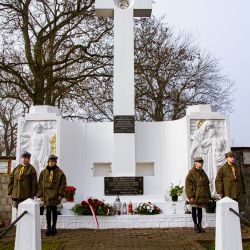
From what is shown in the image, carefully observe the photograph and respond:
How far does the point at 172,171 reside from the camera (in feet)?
37.8

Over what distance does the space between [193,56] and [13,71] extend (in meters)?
8.54

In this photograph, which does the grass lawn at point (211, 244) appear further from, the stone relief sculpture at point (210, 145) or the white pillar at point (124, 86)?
the white pillar at point (124, 86)

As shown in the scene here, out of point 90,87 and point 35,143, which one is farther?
point 90,87

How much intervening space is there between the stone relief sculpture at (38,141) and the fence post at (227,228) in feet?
20.4

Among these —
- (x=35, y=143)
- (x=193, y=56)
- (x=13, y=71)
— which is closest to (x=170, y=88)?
(x=193, y=56)

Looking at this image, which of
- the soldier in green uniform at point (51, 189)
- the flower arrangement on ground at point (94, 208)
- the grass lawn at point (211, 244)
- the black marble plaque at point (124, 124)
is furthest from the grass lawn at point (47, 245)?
the black marble plaque at point (124, 124)

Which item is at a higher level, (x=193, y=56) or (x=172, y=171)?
(x=193, y=56)

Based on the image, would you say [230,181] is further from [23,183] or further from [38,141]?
[38,141]

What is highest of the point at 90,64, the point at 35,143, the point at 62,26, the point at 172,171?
the point at 62,26

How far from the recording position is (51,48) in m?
17.0

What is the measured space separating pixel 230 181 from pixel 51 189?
3.80 meters

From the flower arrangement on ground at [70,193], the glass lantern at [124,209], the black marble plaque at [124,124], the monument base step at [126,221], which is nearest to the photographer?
the monument base step at [126,221]

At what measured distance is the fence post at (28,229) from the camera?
211 inches

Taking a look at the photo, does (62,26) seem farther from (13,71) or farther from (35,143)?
(35,143)
